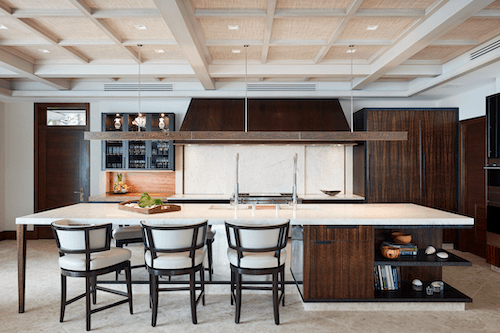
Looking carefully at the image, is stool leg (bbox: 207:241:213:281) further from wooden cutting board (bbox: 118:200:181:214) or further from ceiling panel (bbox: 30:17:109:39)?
ceiling panel (bbox: 30:17:109:39)

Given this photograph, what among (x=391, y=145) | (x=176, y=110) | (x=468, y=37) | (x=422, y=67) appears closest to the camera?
(x=468, y=37)

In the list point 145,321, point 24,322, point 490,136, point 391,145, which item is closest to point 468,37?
point 490,136

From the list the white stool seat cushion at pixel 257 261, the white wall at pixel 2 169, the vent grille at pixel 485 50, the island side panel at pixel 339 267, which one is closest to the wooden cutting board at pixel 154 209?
the white stool seat cushion at pixel 257 261

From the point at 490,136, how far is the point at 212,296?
4423 millimetres

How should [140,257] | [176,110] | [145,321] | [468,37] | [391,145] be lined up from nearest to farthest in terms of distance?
1. [145,321]
2. [468,37]
3. [140,257]
4. [391,145]
5. [176,110]

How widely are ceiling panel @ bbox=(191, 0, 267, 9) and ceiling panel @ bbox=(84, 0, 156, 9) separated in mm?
449

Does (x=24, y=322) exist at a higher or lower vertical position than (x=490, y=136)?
lower

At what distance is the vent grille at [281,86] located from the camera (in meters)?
5.97

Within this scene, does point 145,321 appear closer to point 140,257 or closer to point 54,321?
point 54,321

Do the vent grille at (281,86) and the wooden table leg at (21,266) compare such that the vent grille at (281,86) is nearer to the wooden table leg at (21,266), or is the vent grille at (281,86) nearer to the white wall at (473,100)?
the white wall at (473,100)

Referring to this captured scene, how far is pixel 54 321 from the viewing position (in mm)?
3139

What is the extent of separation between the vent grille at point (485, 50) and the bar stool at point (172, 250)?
13.0ft

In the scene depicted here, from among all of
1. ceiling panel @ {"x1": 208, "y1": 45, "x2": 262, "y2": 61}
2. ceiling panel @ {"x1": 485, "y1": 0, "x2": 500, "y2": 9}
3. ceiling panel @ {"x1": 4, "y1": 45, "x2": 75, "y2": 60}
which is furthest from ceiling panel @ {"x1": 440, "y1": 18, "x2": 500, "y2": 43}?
ceiling panel @ {"x1": 4, "y1": 45, "x2": 75, "y2": 60}

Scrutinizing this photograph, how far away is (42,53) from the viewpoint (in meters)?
4.64
